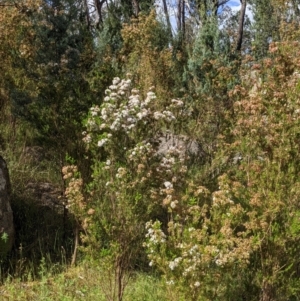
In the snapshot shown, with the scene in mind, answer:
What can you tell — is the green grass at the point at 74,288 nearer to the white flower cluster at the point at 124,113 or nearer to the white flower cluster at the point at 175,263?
the white flower cluster at the point at 175,263

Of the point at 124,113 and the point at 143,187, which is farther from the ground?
the point at 124,113

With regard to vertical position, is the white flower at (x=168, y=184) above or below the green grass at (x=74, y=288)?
above

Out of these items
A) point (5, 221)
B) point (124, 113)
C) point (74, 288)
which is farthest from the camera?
point (5, 221)

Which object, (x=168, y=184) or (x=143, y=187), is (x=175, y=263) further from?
(x=143, y=187)

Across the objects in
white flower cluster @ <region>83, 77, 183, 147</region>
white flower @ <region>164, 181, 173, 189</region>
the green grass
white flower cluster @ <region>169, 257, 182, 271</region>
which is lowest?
the green grass

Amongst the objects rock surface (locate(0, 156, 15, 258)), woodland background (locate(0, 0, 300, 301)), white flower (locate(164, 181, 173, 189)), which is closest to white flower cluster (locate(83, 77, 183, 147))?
woodland background (locate(0, 0, 300, 301))

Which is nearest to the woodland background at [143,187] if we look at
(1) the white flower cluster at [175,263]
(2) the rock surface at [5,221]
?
(1) the white flower cluster at [175,263]

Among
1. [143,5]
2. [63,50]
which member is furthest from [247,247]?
[143,5]

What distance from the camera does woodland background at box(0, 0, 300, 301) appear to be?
3734 millimetres

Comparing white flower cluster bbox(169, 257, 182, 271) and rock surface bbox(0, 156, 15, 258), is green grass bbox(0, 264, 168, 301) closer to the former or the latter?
rock surface bbox(0, 156, 15, 258)

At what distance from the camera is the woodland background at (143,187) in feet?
12.3

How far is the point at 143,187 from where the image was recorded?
4164 millimetres

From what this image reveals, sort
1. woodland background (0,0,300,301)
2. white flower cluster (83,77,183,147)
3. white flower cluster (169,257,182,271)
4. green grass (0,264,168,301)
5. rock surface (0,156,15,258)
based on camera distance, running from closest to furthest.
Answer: white flower cluster (169,257,182,271) → woodland background (0,0,300,301) → white flower cluster (83,77,183,147) → green grass (0,264,168,301) → rock surface (0,156,15,258)

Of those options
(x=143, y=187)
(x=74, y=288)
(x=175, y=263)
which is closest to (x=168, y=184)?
(x=143, y=187)
